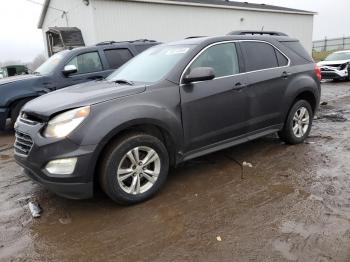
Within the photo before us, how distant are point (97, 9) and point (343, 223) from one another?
654 inches

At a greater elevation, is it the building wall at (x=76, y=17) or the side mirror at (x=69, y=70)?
the building wall at (x=76, y=17)

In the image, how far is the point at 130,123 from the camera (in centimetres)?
367

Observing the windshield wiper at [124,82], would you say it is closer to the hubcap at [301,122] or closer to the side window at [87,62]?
the hubcap at [301,122]

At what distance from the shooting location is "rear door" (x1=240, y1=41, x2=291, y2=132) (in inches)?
192

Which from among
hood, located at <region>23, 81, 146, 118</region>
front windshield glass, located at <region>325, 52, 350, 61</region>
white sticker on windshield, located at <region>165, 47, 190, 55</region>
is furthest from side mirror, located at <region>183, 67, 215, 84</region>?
front windshield glass, located at <region>325, 52, 350, 61</region>

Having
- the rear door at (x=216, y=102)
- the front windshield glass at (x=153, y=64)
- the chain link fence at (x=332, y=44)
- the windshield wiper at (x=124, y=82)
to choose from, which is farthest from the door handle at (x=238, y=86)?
the chain link fence at (x=332, y=44)

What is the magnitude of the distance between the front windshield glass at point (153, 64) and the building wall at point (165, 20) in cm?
1151

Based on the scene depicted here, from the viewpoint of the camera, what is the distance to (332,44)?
49594 mm

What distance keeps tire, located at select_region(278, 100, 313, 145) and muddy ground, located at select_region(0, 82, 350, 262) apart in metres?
0.57

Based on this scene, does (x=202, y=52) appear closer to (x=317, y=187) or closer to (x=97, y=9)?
(x=317, y=187)

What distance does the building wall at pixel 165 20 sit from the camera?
17.8m

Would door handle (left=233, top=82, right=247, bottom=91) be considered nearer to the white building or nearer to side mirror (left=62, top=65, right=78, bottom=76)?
side mirror (left=62, top=65, right=78, bottom=76)

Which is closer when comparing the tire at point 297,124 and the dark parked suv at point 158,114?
the dark parked suv at point 158,114

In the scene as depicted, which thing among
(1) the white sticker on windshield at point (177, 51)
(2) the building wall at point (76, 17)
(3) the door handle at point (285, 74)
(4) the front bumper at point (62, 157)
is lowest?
(4) the front bumper at point (62, 157)
